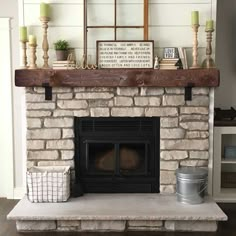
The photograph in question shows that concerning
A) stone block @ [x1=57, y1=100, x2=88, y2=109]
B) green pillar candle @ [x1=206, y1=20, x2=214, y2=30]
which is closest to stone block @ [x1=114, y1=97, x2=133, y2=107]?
stone block @ [x1=57, y1=100, x2=88, y2=109]

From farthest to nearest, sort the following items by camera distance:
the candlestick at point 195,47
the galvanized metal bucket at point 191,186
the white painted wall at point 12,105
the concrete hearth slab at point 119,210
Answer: the white painted wall at point 12,105
the candlestick at point 195,47
the galvanized metal bucket at point 191,186
the concrete hearth slab at point 119,210

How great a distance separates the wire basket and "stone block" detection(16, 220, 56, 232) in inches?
11.4

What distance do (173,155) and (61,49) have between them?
4.91ft

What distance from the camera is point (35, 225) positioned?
3695 mm

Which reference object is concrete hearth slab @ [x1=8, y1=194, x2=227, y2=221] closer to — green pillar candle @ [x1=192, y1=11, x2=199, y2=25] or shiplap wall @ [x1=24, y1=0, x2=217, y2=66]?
shiplap wall @ [x1=24, y1=0, x2=217, y2=66]

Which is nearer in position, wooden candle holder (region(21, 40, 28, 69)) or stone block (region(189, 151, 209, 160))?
wooden candle holder (region(21, 40, 28, 69))

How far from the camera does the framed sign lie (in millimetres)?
4047

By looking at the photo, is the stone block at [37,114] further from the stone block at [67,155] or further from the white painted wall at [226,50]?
the white painted wall at [226,50]

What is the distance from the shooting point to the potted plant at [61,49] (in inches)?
159

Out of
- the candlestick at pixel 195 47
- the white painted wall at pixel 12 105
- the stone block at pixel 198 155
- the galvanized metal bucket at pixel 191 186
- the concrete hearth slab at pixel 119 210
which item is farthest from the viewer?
the white painted wall at pixel 12 105

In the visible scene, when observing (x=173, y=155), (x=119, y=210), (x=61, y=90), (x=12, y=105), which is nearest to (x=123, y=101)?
(x=61, y=90)

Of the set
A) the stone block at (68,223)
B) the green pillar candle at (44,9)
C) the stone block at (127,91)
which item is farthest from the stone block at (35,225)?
the green pillar candle at (44,9)

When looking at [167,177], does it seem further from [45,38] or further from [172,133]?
[45,38]

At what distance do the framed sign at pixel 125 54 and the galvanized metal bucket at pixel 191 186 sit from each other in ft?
3.56
